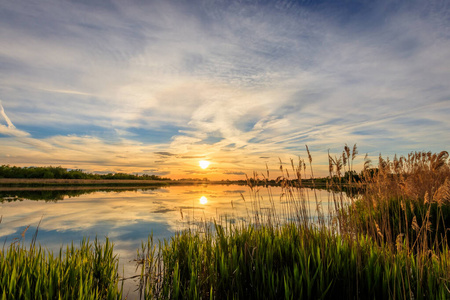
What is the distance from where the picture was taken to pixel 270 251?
14.9 feet

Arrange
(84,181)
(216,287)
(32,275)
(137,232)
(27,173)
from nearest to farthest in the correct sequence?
1. (32,275)
2. (216,287)
3. (137,232)
4. (27,173)
5. (84,181)

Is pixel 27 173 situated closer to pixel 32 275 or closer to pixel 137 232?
pixel 137 232

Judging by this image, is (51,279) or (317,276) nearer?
(51,279)

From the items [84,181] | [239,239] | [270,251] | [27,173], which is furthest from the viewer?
[84,181]

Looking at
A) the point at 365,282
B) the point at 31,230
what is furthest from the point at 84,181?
the point at 365,282

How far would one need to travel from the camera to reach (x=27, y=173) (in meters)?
53.7

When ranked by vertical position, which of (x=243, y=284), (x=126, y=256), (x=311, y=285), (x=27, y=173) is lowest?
(x=126, y=256)

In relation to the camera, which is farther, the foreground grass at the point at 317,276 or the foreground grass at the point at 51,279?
the foreground grass at the point at 317,276

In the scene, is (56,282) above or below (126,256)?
above

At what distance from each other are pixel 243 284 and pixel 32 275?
347 centimetres

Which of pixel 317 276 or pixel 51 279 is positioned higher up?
pixel 51 279

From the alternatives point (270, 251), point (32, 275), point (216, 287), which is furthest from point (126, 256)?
point (270, 251)

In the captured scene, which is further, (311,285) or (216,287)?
(216,287)

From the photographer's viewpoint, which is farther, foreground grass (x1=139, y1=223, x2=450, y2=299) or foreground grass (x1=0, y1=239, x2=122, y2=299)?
foreground grass (x1=139, y1=223, x2=450, y2=299)
